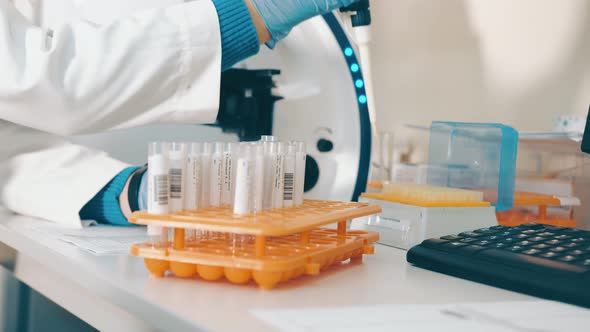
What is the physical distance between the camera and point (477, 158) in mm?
958

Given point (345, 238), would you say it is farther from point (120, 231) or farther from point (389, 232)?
point (120, 231)

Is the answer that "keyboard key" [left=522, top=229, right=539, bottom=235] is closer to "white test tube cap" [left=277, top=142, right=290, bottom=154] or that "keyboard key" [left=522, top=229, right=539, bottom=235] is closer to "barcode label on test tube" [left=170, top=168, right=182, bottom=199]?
"white test tube cap" [left=277, top=142, right=290, bottom=154]

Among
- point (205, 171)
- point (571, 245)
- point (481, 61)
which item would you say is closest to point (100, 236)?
point (205, 171)

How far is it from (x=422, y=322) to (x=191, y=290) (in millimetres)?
189

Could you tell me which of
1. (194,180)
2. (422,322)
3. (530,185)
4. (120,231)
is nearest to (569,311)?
(422,322)

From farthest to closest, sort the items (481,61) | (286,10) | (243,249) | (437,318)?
1. (481,61)
2. (286,10)
3. (243,249)
4. (437,318)

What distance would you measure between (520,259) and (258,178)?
261 millimetres

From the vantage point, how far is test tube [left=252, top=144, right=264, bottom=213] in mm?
572

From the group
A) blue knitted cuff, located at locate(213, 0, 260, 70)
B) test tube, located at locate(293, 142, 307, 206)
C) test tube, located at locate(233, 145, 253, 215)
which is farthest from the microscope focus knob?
test tube, located at locate(233, 145, 253, 215)

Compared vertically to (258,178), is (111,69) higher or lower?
higher

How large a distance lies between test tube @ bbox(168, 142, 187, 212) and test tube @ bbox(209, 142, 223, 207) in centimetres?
4

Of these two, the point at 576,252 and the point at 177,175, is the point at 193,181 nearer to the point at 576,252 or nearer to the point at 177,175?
the point at 177,175

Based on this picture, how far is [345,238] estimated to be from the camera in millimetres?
615

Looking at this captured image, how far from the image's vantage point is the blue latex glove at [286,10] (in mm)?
842
